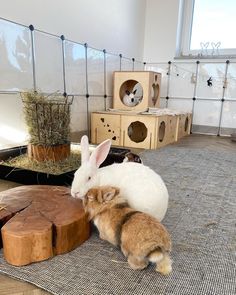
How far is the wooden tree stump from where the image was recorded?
3.21 feet

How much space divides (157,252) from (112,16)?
6.06 ft

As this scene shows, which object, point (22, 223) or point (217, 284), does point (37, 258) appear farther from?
point (217, 284)

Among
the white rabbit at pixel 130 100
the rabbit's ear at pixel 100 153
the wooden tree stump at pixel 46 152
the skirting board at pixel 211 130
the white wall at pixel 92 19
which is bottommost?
the skirting board at pixel 211 130

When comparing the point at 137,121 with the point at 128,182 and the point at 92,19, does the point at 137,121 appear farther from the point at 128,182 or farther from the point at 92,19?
the point at 128,182

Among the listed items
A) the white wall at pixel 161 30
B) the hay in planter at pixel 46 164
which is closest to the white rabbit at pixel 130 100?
the white wall at pixel 161 30

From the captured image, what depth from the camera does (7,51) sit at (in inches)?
45.6

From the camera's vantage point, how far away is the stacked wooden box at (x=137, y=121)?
5.49 feet

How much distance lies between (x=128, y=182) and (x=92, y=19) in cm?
140

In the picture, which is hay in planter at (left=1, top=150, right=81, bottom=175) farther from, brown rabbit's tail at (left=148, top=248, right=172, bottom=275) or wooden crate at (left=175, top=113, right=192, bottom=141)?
wooden crate at (left=175, top=113, right=192, bottom=141)

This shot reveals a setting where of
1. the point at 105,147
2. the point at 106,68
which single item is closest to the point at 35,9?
the point at 106,68

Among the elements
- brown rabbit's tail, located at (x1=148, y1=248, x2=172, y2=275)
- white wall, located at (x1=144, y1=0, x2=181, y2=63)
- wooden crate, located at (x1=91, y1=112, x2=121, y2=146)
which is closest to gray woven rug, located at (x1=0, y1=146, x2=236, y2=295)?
brown rabbit's tail, located at (x1=148, y1=248, x2=172, y2=275)

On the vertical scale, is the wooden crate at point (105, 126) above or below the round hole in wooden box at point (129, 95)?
below

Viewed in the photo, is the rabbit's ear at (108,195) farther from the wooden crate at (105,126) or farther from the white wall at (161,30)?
the white wall at (161,30)

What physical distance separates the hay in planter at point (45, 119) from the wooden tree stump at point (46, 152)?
0.05ft
